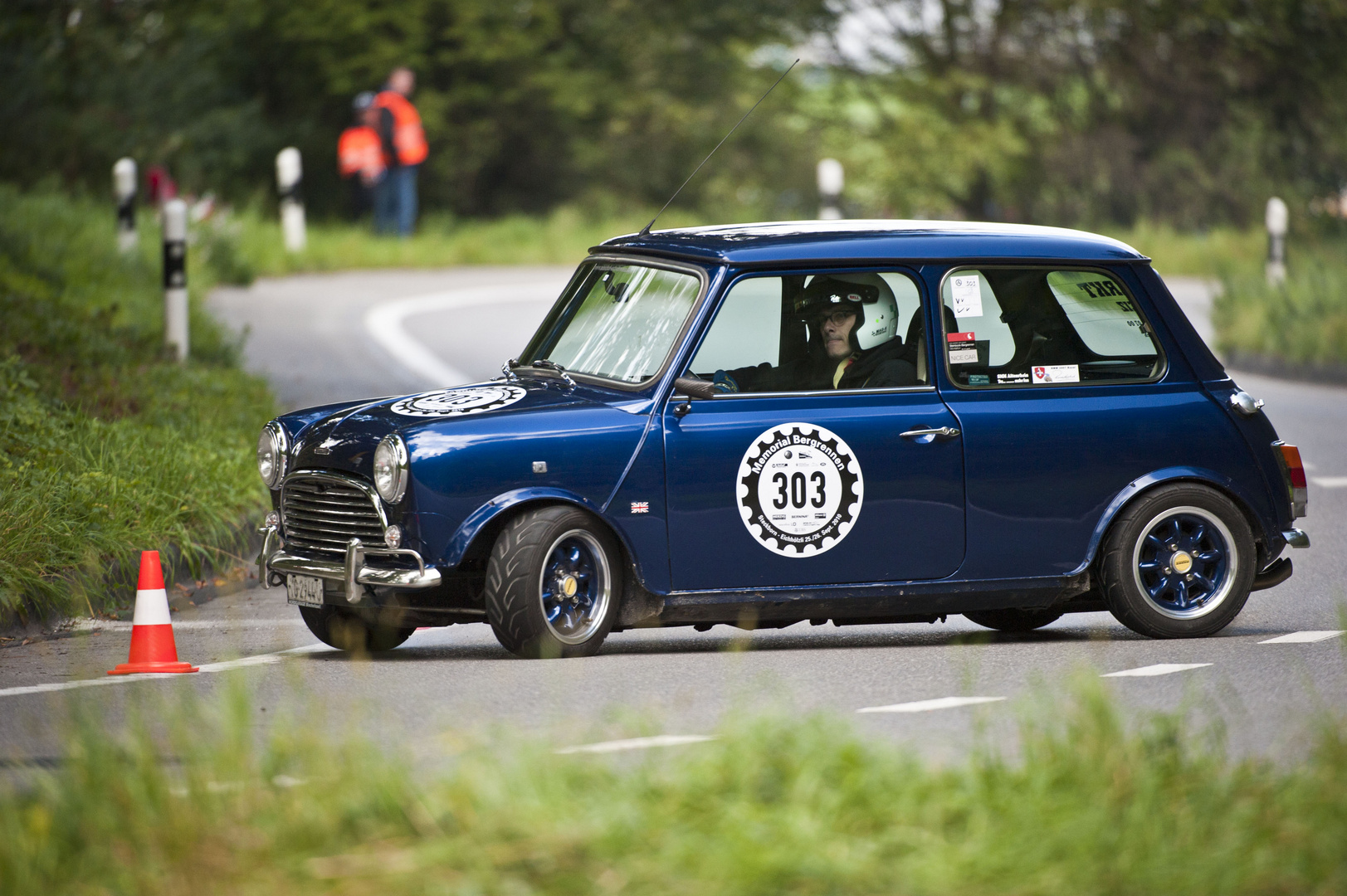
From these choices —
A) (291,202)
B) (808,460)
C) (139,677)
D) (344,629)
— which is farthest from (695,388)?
(291,202)

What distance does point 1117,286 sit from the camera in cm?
830

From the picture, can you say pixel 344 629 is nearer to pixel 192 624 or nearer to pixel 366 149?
pixel 192 624

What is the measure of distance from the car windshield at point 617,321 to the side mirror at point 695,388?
0.16m

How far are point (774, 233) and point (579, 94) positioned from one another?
99.1 ft

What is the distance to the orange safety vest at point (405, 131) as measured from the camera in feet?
91.2

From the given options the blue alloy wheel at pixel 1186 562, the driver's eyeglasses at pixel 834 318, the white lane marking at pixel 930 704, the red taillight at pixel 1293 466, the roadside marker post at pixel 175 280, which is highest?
the roadside marker post at pixel 175 280

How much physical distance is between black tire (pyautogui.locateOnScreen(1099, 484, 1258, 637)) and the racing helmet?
1187 millimetres

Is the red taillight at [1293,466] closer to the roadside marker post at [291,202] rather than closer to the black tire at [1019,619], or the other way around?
the black tire at [1019,619]

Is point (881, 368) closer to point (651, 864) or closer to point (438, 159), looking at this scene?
point (651, 864)

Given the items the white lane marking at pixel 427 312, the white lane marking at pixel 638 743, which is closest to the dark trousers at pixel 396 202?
the white lane marking at pixel 427 312

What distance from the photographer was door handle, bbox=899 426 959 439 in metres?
7.80

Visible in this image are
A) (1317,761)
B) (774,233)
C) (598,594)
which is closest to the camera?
(1317,761)

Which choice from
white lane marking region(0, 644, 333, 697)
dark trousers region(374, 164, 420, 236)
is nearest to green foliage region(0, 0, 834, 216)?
dark trousers region(374, 164, 420, 236)

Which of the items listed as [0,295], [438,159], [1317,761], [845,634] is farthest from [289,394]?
[438,159]
